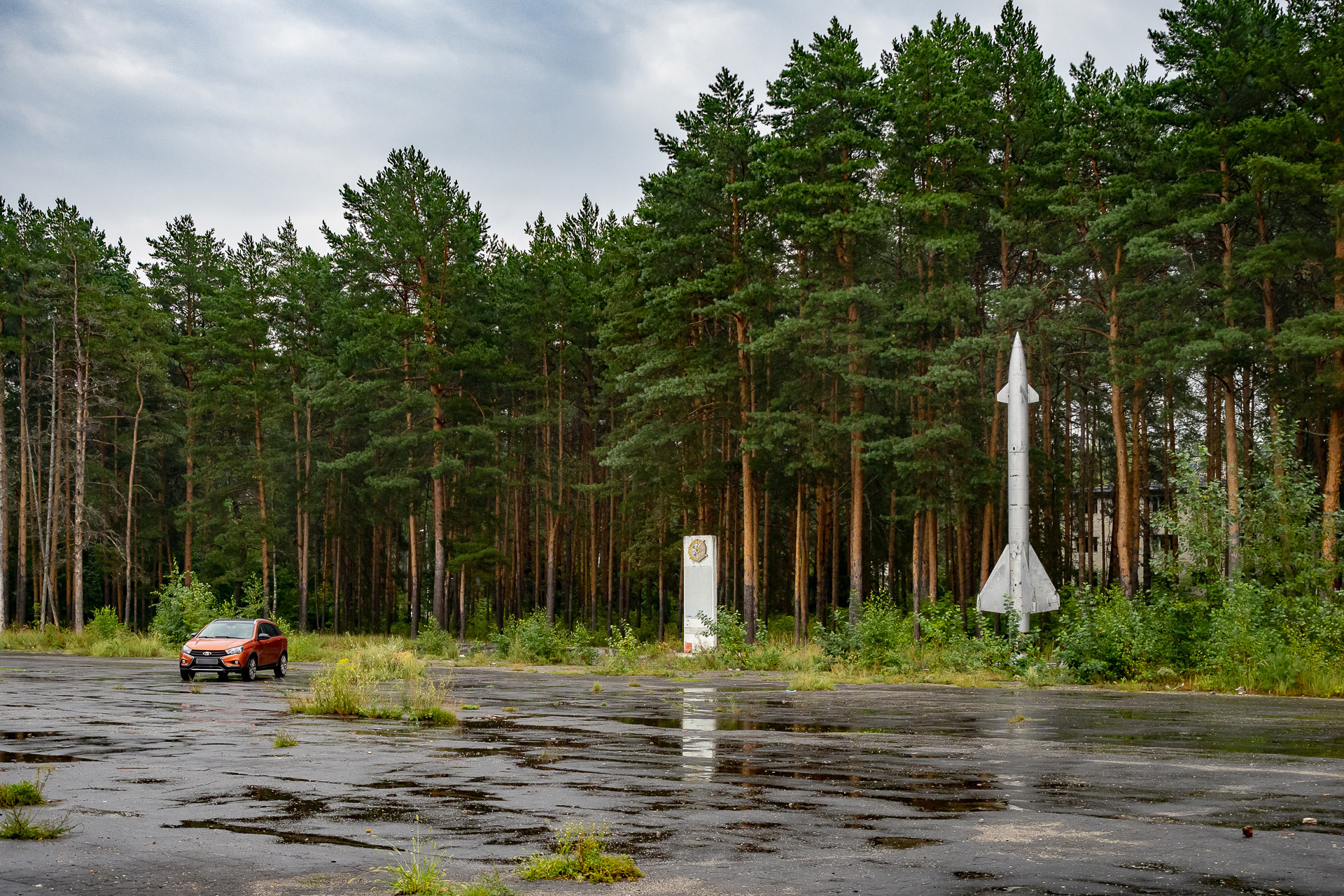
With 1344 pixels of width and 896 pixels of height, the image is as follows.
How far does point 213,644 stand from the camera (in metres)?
29.7

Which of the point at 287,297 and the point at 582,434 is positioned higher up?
the point at 287,297

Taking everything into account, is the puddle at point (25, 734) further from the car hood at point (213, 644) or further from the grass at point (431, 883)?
the car hood at point (213, 644)

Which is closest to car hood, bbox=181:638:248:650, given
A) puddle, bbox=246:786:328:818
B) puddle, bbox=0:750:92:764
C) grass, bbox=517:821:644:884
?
puddle, bbox=0:750:92:764

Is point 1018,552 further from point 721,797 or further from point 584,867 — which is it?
point 584,867

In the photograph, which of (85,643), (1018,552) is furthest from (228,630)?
(1018,552)

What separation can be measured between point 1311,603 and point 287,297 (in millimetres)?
54531

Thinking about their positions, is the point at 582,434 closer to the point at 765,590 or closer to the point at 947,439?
the point at 765,590

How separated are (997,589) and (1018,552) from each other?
119cm

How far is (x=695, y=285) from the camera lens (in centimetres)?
4200

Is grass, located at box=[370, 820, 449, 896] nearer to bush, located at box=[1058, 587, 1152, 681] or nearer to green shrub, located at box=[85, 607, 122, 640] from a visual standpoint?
bush, located at box=[1058, 587, 1152, 681]

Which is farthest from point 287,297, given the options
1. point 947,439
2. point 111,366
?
point 947,439

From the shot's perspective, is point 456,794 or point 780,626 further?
point 780,626

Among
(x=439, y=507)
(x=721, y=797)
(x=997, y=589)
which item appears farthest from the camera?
(x=439, y=507)

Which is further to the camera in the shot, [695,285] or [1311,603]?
[695,285]
